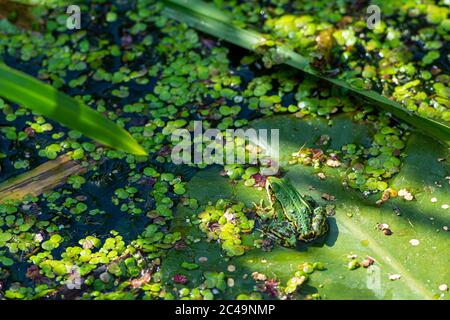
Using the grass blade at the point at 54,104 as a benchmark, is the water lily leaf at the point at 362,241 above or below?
below

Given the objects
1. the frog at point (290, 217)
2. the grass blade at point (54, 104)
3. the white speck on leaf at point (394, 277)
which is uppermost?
the grass blade at point (54, 104)

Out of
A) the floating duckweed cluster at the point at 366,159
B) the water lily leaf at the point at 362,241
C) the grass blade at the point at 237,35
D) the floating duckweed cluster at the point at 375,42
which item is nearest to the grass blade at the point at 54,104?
the water lily leaf at the point at 362,241

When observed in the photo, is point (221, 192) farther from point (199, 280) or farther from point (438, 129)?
point (438, 129)

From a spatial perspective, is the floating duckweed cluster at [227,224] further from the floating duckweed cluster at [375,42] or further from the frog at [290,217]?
the floating duckweed cluster at [375,42]

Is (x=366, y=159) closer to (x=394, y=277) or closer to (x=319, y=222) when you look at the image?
(x=319, y=222)

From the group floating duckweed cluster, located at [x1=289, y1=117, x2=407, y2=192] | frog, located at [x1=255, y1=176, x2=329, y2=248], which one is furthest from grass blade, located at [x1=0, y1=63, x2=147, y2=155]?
floating duckweed cluster, located at [x1=289, y1=117, x2=407, y2=192]

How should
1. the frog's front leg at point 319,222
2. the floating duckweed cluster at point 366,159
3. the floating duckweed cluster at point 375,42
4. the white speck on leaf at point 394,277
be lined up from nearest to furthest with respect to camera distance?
the white speck on leaf at point 394,277 → the frog's front leg at point 319,222 → the floating duckweed cluster at point 366,159 → the floating duckweed cluster at point 375,42

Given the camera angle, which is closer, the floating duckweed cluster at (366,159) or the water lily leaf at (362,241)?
the water lily leaf at (362,241)
